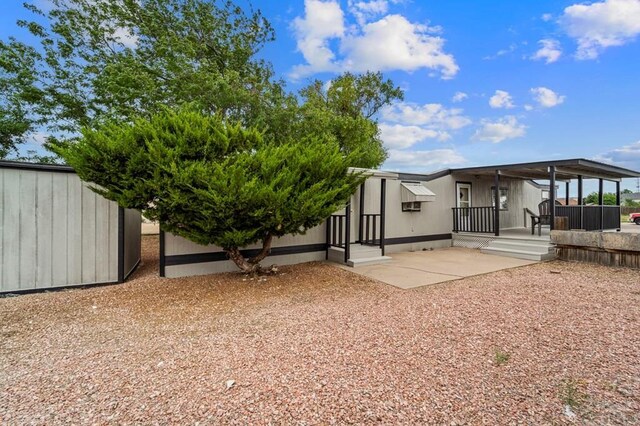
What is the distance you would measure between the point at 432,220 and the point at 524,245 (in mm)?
2658

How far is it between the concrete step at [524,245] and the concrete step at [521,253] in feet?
0.35

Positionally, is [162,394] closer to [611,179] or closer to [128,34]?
[128,34]

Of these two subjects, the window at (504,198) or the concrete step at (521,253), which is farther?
the window at (504,198)

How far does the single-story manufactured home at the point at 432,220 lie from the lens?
22.3 feet

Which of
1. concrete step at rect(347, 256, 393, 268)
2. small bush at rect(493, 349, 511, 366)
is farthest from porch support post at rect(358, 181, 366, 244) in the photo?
small bush at rect(493, 349, 511, 366)

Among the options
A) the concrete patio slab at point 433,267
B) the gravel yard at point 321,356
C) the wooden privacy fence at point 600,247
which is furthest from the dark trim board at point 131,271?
the wooden privacy fence at point 600,247

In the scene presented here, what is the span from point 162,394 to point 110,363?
851mm

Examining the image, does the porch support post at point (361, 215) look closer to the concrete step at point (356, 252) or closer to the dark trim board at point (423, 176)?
the concrete step at point (356, 252)

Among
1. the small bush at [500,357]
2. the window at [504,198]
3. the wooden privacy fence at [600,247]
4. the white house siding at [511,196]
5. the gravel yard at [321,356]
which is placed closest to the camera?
the gravel yard at [321,356]

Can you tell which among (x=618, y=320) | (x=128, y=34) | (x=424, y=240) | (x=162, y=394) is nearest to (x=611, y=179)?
(x=424, y=240)

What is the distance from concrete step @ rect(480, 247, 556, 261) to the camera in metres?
7.71

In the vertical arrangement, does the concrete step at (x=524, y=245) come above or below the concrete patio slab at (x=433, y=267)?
above

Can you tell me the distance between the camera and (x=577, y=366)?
8.31 feet

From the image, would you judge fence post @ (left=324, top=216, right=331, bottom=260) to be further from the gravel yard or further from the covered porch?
the covered porch
